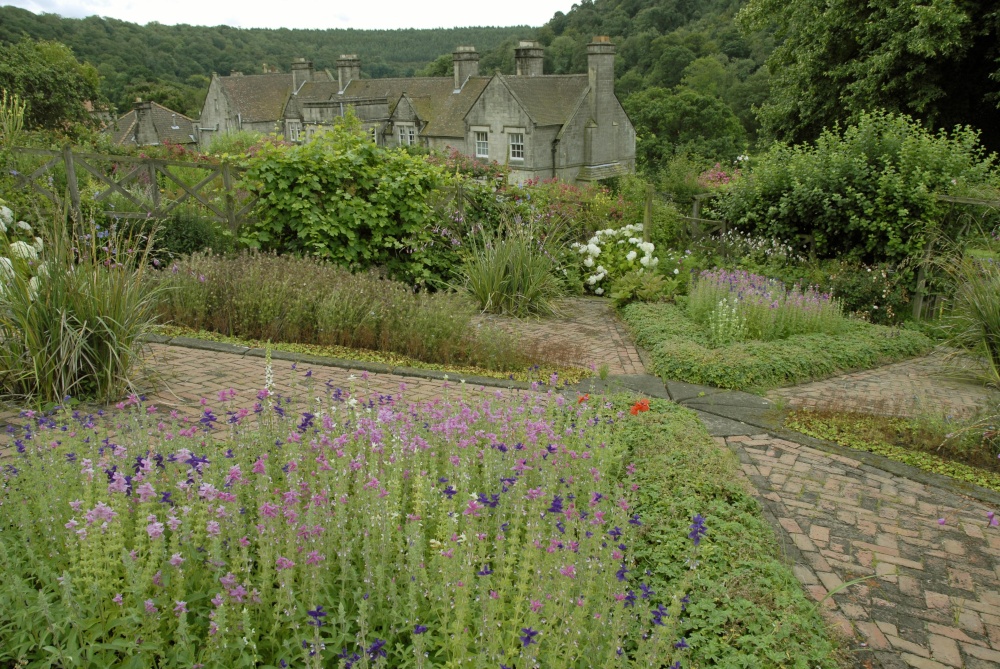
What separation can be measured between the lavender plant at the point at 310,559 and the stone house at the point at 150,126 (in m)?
43.9

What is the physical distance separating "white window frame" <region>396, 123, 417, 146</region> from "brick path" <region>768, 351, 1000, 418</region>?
3829 centimetres

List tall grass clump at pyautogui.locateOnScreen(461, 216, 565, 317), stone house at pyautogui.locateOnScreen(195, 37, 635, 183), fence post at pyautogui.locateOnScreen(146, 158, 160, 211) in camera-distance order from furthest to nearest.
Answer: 1. stone house at pyautogui.locateOnScreen(195, 37, 635, 183)
2. fence post at pyautogui.locateOnScreen(146, 158, 160, 211)
3. tall grass clump at pyautogui.locateOnScreen(461, 216, 565, 317)

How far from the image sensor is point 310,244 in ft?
30.8

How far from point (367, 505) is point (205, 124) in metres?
55.4

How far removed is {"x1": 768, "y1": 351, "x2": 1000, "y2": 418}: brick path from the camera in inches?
235

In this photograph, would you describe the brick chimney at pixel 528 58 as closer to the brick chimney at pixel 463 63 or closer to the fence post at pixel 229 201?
the brick chimney at pixel 463 63

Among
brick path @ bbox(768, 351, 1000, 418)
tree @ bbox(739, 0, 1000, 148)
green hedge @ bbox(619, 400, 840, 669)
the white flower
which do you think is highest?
tree @ bbox(739, 0, 1000, 148)

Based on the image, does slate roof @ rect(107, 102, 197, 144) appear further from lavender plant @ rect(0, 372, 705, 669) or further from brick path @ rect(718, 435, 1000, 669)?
brick path @ rect(718, 435, 1000, 669)

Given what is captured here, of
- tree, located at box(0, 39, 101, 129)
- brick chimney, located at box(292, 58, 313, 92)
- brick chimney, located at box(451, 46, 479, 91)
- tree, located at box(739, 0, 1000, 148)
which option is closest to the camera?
tree, located at box(739, 0, 1000, 148)

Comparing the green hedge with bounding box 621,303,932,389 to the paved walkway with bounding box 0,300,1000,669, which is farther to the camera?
the green hedge with bounding box 621,303,932,389

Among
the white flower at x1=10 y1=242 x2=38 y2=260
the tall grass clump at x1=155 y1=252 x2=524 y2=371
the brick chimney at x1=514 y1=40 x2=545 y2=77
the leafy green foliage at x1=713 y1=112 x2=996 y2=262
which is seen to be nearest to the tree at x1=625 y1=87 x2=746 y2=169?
the brick chimney at x1=514 y1=40 x2=545 y2=77

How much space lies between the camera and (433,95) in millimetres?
43938

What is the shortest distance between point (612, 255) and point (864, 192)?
138 inches

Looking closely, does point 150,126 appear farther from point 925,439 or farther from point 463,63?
→ point 925,439
